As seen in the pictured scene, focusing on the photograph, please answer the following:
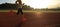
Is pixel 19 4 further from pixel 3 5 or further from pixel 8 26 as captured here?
pixel 3 5

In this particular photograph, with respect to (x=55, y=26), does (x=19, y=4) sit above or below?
above

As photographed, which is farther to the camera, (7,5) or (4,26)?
(7,5)

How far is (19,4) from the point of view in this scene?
29.1 feet

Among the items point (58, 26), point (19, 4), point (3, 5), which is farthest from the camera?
point (3, 5)

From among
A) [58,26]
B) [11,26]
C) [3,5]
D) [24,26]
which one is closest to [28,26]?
[24,26]

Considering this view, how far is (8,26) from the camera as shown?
684cm

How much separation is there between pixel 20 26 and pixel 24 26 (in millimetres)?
141

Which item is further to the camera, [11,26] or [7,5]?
[7,5]

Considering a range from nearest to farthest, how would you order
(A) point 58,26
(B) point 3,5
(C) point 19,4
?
(A) point 58,26, (C) point 19,4, (B) point 3,5

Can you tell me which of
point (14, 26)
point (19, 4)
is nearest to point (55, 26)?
point (14, 26)

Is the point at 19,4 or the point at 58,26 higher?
the point at 19,4

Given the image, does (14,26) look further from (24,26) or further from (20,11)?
(20,11)

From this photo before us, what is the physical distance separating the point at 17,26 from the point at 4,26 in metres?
0.44

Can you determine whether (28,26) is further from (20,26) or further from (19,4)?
(19,4)
